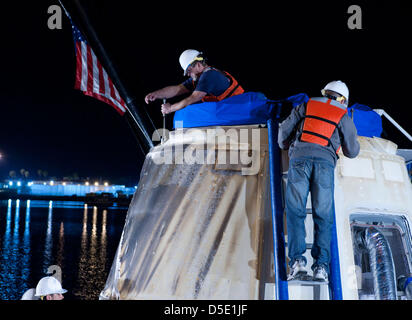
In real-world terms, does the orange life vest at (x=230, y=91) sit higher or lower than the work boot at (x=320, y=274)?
higher

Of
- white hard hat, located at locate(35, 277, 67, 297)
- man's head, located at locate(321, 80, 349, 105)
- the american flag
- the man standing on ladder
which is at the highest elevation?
the american flag

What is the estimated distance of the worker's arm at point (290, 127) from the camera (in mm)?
4125

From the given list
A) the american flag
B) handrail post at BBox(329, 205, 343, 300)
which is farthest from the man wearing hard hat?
the american flag

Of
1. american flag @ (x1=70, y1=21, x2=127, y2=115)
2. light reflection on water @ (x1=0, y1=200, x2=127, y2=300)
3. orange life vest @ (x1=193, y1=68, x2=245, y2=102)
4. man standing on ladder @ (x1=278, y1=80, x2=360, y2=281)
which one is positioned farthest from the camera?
light reflection on water @ (x1=0, y1=200, x2=127, y2=300)

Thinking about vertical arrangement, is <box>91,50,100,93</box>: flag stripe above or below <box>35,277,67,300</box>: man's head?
above

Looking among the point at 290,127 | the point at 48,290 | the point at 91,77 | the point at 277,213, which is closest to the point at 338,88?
the point at 290,127

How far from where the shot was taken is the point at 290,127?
4156 millimetres

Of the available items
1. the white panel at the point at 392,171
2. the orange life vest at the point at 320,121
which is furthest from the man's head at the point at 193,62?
the white panel at the point at 392,171

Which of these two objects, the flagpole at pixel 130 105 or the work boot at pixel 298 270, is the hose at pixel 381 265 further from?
the flagpole at pixel 130 105

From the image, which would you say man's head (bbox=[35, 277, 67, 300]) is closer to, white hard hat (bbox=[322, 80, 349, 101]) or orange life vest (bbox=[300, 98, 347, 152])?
orange life vest (bbox=[300, 98, 347, 152])

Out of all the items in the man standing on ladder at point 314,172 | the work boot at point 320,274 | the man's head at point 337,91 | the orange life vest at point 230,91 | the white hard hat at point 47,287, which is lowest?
the work boot at point 320,274

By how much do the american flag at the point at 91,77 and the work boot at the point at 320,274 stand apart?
220 inches

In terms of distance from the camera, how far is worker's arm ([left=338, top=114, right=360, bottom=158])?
4137mm

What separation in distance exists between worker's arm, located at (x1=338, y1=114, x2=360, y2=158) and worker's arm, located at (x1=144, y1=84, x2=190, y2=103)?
282 centimetres
